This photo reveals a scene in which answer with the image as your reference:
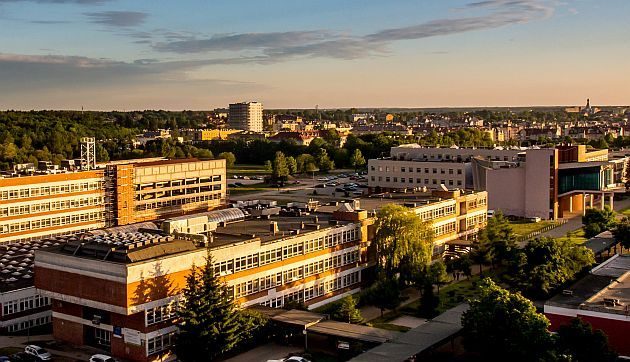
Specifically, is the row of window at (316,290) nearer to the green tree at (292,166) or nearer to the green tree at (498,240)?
the green tree at (498,240)

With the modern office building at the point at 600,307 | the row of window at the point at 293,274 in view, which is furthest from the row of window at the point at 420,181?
the modern office building at the point at 600,307

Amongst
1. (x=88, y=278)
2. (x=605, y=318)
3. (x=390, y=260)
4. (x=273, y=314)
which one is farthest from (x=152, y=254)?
(x=605, y=318)

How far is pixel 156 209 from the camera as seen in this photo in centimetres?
6028

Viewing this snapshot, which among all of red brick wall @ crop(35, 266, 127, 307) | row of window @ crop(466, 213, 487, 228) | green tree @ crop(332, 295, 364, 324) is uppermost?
red brick wall @ crop(35, 266, 127, 307)

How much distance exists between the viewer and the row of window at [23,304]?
36000 mm

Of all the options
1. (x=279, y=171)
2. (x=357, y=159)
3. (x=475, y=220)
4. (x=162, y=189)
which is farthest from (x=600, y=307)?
(x=357, y=159)

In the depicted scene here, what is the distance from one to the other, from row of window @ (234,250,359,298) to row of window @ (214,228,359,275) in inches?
29.9

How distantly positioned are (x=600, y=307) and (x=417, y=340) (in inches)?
312

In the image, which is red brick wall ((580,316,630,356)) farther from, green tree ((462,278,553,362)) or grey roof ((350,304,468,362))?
grey roof ((350,304,468,362))

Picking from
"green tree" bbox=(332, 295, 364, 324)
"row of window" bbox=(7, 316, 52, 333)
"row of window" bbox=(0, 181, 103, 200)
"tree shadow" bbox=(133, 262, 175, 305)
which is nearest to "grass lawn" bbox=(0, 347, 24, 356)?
"row of window" bbox=(7, 316, 52, 333)

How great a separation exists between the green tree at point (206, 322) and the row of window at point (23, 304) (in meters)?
10.2

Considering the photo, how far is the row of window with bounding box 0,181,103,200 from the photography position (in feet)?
171

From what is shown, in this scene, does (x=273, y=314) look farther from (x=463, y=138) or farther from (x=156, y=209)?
(x=463, y=138)

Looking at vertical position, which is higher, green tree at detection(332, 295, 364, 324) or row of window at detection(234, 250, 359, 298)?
row of window at detection(234, 250, 359, 298)
